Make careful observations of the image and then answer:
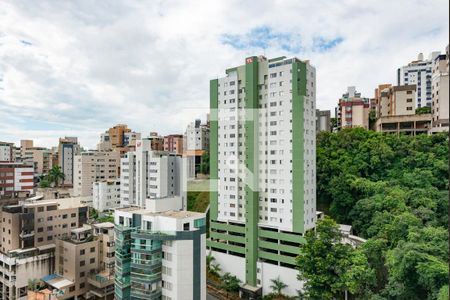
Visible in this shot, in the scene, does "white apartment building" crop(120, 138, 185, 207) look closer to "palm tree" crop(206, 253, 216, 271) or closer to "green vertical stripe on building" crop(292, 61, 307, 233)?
"palm tree" crop(206, 253, 216, 271)

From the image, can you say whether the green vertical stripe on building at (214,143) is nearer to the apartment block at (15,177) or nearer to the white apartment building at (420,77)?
the apartment block at (15,177)

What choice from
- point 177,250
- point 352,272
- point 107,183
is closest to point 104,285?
point 177,250

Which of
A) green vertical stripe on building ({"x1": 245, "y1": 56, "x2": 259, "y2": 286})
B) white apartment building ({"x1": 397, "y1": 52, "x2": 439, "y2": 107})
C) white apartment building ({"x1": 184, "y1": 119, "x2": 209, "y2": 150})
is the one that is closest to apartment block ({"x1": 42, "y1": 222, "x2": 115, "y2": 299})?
green vertical stripe on building ({"x1": 245, "y1": 56, "x2": 259, "y2": 286})

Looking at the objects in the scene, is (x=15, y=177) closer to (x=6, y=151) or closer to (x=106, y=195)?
(x=106, y=195)

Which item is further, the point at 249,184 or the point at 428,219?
the point at 249,184

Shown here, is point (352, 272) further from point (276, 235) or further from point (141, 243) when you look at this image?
point (141, 243)

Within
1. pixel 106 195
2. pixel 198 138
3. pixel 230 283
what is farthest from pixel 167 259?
pixel 106 195
